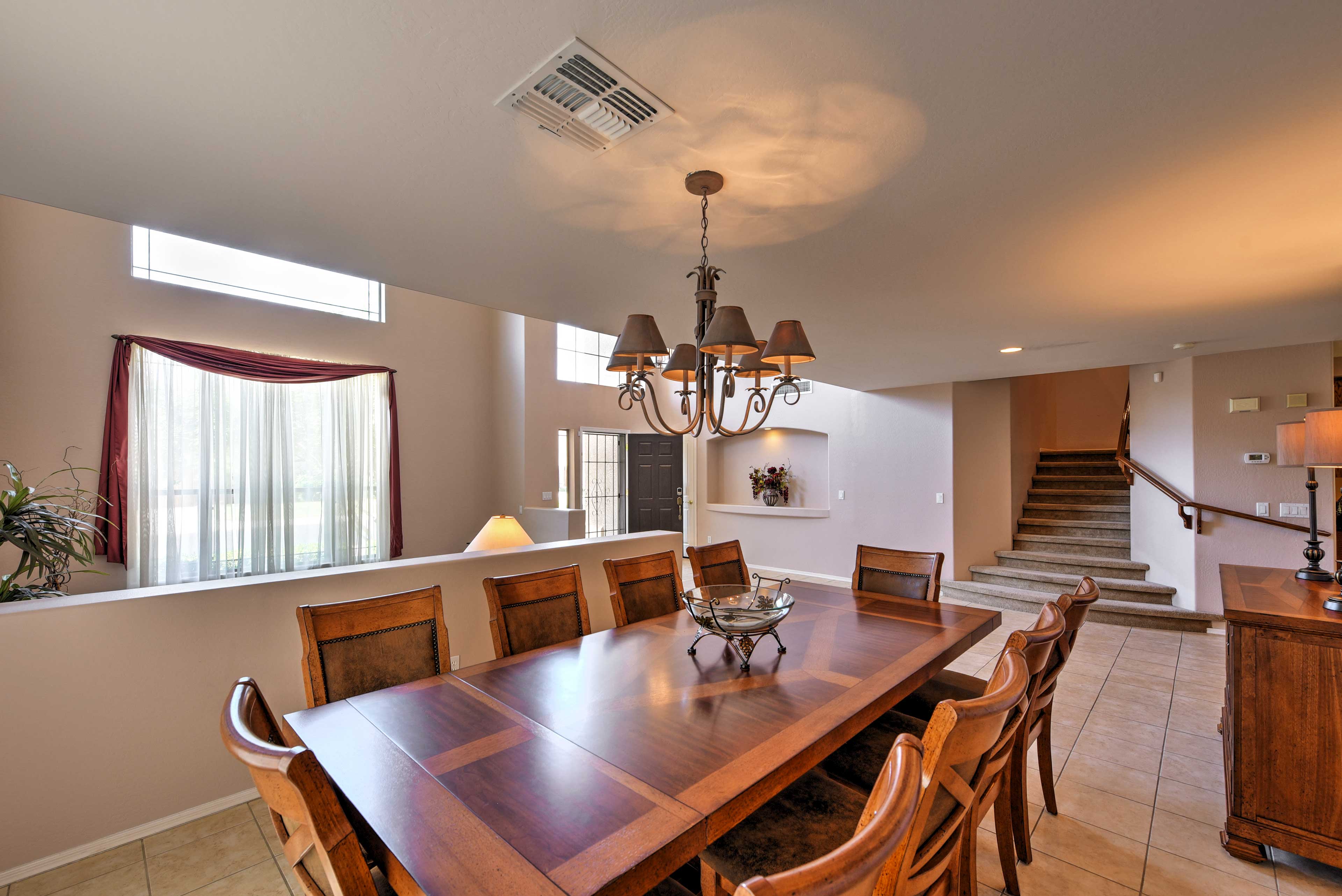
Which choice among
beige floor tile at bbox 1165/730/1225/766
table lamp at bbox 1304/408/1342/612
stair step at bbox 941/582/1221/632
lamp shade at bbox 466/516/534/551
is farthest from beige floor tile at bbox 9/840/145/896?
stair step at bbox 941/582/1221/632

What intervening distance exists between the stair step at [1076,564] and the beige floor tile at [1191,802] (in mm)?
3425

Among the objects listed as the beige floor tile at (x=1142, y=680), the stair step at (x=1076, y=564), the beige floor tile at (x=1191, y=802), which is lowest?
the beige floor tile at (x=1142, y=680)

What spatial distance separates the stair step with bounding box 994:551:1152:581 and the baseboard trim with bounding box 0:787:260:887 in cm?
661

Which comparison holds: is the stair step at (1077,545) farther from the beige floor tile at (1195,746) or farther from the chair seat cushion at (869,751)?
the chair seat cushion at (869,751)

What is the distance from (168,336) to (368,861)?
5.61m

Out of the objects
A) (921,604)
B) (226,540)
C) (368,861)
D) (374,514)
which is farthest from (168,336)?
(921,604)

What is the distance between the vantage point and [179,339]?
5062 millimetres

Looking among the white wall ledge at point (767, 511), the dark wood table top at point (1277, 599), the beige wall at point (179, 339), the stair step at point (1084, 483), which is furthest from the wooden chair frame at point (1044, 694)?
the beige wall at point (179, 339)

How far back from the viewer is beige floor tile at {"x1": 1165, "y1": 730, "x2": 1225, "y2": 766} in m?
2.78

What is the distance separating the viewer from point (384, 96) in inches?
55.7

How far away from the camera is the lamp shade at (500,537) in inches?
153

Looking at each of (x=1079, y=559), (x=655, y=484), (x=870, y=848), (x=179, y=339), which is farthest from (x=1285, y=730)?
(x=179, y=339)

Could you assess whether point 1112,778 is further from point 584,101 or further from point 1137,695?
point 584,101

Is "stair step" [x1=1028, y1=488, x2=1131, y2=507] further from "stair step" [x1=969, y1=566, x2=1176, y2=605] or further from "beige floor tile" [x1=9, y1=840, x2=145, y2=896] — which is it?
"beige floor tile" [x1=9, y1=840, x2=145, y2=896]
